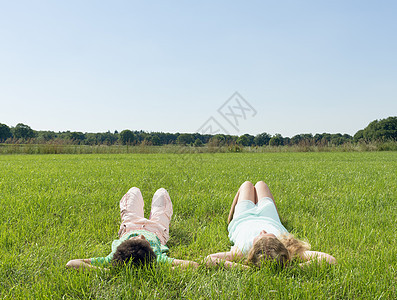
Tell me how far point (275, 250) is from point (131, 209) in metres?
1.80

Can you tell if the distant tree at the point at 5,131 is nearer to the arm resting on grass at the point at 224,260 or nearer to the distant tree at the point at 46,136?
the distant tree at the point at 46,136

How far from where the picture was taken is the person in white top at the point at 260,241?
198cm

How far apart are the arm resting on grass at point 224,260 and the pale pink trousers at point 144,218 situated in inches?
28.2

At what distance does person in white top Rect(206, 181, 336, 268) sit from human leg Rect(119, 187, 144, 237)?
3.53 ft

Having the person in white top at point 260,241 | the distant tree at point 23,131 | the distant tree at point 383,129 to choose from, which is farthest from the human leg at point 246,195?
the distant tree at point 383,129

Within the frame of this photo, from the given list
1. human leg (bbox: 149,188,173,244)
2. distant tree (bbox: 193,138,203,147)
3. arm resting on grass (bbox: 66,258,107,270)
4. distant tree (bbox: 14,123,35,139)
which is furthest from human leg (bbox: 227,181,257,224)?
distant tree (bbox: 14,123,35,139)

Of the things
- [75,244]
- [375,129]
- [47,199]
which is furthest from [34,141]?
[375,129]

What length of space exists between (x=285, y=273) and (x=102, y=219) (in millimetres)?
2158

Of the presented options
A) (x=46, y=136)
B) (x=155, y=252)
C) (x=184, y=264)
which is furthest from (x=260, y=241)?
(x=46, y=136)

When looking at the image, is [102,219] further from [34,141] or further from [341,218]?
[34,141]

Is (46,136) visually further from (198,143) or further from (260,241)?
(260,241)

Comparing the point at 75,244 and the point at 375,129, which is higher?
the point at 375,129

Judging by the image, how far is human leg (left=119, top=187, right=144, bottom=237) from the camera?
291cm

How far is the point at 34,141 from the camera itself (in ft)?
63.5
